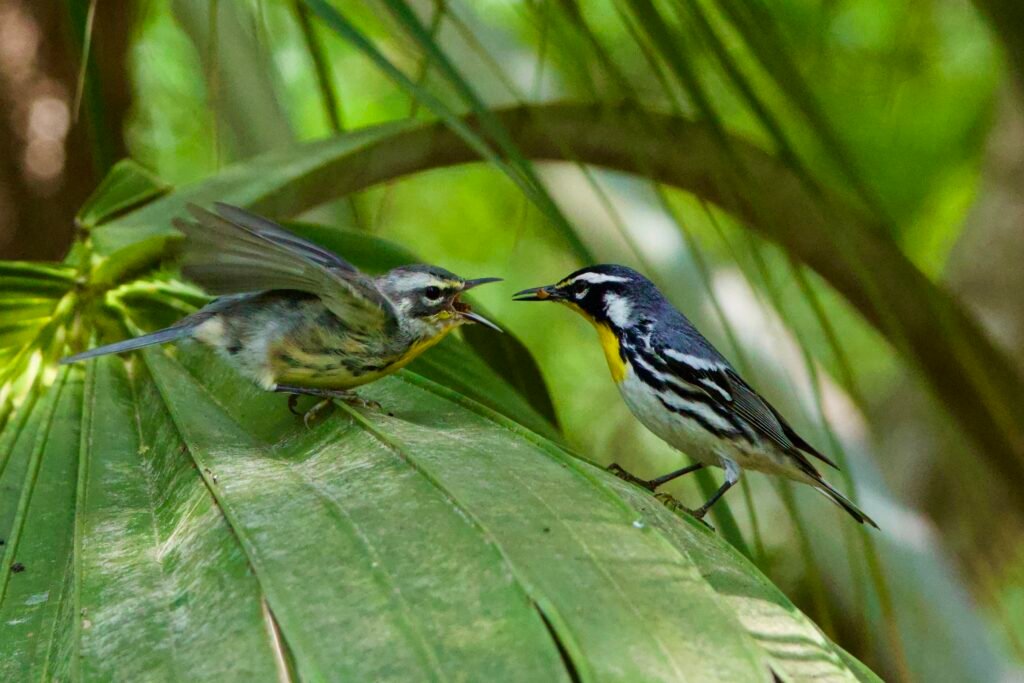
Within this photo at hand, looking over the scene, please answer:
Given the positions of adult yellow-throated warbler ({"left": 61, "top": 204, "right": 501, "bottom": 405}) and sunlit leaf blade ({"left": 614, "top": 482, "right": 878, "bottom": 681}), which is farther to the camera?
adult yellow-throated warbler ({"left": 61, "top": 204, "right": 501, "bottom": 405})

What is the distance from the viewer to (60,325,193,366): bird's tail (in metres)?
1.87

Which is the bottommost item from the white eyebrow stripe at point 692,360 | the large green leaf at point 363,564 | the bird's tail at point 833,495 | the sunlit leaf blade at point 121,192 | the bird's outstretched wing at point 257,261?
the bird's tail at point 833,495

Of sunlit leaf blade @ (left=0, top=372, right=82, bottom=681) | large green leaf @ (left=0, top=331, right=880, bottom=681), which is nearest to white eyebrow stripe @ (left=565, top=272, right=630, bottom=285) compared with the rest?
large green leaf @ (left=0, top=331, right=880, bottom=681)

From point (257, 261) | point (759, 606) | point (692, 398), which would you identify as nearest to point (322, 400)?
point (257, 261)

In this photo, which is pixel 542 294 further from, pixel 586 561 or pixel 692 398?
pixel 586 561

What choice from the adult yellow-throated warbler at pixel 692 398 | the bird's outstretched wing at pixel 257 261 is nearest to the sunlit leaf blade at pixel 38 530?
the bird's outstretched wing at pixel 257 261

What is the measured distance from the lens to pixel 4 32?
3.88 meters

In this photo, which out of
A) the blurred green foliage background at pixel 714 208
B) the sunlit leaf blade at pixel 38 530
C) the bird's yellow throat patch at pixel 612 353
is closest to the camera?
the sunlit leaf blade at pixel 38 530

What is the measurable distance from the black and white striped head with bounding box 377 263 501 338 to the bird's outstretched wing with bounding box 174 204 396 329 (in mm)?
216

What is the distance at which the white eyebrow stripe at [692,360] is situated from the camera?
9.84 ft

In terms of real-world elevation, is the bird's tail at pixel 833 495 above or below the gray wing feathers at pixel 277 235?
below

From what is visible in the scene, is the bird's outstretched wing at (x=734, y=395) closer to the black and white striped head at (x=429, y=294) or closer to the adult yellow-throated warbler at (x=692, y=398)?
the adult yellow-throated warbler at (x=692, y=398)

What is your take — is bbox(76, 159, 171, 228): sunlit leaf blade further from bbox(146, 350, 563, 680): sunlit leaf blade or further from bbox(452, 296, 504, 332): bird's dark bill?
bbox(146, 350, 563, 680): sunlit leaf blade

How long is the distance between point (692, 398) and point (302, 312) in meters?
1.14
